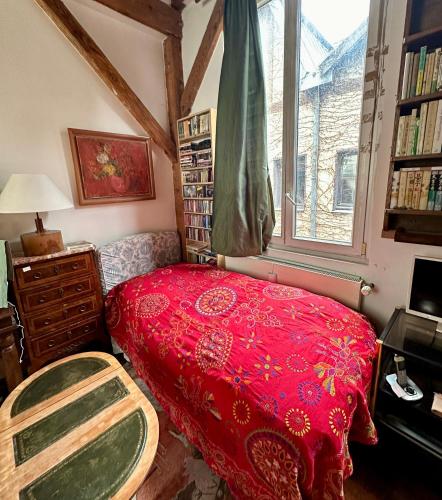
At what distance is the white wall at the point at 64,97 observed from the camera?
1.82m

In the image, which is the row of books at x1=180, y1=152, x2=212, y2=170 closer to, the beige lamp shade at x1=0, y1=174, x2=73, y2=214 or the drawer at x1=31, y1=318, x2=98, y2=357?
the beige lamp shade at x1=0, y1=174, x2=73, y2=214

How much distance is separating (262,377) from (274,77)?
2089mm

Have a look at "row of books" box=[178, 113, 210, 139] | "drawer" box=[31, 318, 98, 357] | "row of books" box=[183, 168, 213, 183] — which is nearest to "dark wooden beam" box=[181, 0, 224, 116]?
"row of books" box=[178, 113, 210, 139]

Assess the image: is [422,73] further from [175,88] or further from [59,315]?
[59,315]

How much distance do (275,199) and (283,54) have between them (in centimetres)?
104

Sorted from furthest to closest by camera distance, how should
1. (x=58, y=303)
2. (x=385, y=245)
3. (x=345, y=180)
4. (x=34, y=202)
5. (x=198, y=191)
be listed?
(x=198, y=191) < (x=58, y=303) < (x=345, y=180) < (x=34, y=202) < (x=385, y=245)

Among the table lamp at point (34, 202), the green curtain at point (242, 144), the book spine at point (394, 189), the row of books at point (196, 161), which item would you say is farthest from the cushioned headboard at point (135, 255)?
the book spine at point (394, 189)

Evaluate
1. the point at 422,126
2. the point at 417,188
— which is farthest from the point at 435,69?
the point at 417,188

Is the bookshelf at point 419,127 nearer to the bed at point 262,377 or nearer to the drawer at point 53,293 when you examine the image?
the bed at point 262,377

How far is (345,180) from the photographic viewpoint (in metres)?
1.71

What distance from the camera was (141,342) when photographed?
159 cm

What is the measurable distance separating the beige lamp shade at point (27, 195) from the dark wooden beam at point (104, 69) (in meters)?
1.12

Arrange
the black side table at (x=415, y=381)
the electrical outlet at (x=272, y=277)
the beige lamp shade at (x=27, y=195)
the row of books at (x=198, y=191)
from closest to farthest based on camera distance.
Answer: the black side table at (x=415, y=381) → the beige lamp shade at (x=27, y=195) → the electrical outlet at (x=272, y=277) → the row of books at (x=198, y=191)

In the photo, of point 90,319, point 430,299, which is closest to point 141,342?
point 90,319
